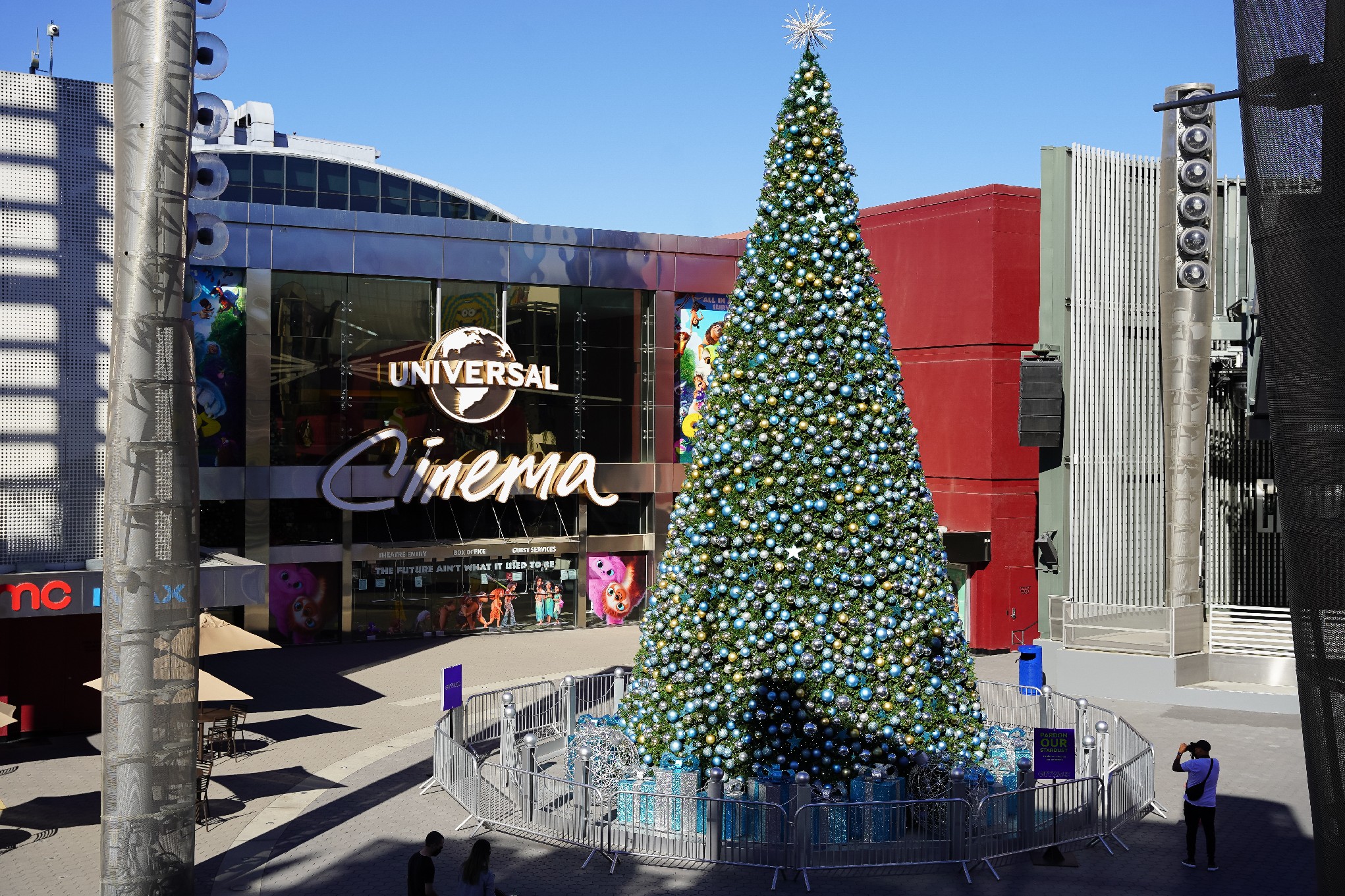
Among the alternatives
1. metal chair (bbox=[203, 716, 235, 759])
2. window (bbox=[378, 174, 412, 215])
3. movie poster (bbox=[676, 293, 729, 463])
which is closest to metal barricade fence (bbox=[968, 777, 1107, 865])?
metal chair (bbox=[203, 716, 235, 759])

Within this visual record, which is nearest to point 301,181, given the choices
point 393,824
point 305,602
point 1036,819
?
point 305,602

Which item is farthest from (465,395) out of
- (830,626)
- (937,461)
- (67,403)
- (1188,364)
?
(830,626)

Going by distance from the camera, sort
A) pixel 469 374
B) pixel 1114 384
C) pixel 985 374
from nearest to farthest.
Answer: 1. pixel 1114 384
2. pixel 985 374
3. pixel 469 374

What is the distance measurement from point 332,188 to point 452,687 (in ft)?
180

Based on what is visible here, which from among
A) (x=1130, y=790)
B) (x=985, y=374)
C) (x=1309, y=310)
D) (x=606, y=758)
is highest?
(x=985, y=374)

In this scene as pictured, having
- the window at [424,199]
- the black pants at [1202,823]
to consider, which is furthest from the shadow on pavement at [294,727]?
the window at [424,199]

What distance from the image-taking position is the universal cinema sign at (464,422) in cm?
2886

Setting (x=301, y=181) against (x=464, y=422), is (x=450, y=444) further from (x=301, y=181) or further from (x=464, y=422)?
(x=301, y=181)

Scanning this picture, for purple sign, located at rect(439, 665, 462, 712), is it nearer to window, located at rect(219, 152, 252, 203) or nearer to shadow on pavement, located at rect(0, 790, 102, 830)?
shadow on pavement, located at rect(0, 790, 102, 830)

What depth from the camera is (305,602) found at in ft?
94.0

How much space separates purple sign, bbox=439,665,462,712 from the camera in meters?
16.8

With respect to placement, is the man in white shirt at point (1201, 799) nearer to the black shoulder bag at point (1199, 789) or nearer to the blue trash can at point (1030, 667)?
the black shoulder bag at point (1199, 789)

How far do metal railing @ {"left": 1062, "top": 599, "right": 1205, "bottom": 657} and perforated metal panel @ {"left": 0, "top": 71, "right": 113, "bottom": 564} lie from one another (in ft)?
55.2

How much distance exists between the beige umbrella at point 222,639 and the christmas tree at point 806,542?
7.28m
